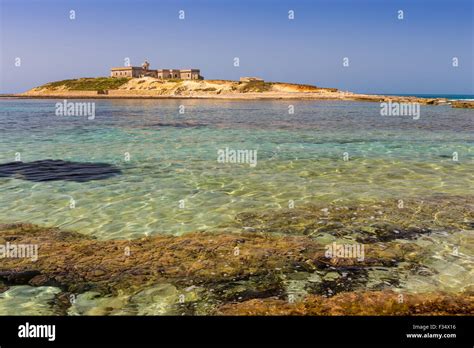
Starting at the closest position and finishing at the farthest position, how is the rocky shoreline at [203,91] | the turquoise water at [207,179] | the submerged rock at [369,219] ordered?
the submerged rock at [369,219] < the turquoise water at [207,179] < the rocky shoreline at [203,91]

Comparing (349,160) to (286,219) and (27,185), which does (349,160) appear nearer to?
(286,219)

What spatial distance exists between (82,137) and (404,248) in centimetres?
2470

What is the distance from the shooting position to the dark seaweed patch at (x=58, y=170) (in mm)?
15074

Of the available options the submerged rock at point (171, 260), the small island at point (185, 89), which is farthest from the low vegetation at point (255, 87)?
the submerged rock at point (171, 260)

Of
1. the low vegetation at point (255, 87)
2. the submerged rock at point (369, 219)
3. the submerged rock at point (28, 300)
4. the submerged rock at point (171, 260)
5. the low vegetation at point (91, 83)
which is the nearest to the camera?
the submerged rock at point (28, 300)

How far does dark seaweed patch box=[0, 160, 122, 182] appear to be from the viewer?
49.5ft

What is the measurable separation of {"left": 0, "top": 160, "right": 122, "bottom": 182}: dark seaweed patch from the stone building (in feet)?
545

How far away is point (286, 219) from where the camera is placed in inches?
412

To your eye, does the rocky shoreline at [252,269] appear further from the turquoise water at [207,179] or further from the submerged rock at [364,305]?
the turquoise water at [207,179]

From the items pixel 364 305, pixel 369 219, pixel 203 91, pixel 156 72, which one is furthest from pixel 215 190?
pixel 156 72

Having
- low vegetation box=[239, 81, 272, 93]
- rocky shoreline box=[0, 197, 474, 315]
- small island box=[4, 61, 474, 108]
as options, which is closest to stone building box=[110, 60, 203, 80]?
small island box=[4, 61, 474, 108]

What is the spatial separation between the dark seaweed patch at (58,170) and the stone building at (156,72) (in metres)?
166

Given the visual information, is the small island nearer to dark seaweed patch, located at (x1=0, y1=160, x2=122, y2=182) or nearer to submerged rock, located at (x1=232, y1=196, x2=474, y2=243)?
dark seaweed patch, located at (x1=0, y1=160, x2=122, y2=182)
